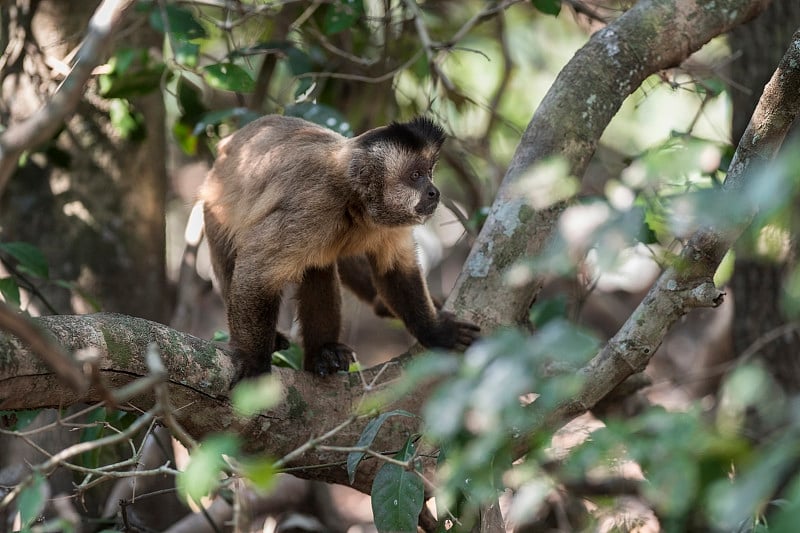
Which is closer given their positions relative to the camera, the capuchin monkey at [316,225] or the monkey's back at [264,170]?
the capuchin monkey at [316,225]

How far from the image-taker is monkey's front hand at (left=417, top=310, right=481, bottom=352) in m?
4.31

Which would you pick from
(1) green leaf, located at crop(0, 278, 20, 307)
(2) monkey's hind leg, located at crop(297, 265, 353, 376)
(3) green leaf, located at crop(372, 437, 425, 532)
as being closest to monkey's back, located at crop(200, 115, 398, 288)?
(2) monkey's hind leg, located at crop(297, 265, 353, 376)

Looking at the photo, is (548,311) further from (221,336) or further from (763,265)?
(221,336)

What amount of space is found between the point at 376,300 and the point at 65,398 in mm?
2369

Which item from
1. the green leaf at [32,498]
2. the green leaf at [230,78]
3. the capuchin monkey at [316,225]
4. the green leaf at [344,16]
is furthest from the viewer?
the green leaf at [344,16]

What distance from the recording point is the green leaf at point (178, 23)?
5001mm

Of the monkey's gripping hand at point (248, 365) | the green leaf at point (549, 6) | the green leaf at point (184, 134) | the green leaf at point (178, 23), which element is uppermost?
the green leaf at point (549, 6)

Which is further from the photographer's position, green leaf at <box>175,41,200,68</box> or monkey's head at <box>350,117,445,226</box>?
green leaf at <box>175,41,200,68</box>

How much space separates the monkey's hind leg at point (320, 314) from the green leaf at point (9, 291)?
57.7 inches

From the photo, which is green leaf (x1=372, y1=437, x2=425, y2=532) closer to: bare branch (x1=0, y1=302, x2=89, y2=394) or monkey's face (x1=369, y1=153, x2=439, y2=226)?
bare branch (x1=0, y1=302, x2=89, y2=394)

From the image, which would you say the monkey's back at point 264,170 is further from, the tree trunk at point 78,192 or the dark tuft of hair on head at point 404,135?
the tree trunk at point 78,192

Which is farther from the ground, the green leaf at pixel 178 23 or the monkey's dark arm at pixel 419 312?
the green leaf at pixel 178 23

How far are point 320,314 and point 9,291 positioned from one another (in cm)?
162

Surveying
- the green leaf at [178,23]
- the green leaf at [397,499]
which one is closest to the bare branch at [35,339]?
the green leaf at [397,499]
